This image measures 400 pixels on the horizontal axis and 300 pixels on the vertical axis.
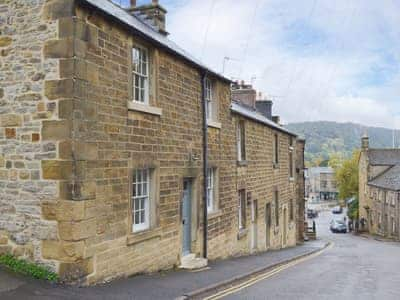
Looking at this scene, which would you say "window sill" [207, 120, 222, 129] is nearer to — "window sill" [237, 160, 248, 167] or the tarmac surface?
"window sill" [237, 160, 248, 167]

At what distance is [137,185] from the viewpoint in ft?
34.8

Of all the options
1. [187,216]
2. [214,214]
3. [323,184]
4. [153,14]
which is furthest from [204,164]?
[323,184]

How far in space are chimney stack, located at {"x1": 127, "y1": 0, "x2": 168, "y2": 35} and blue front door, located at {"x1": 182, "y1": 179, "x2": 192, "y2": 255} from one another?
502 centimetres

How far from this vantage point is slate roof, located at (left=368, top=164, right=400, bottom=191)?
1796 inches

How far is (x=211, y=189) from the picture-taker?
50.5ft

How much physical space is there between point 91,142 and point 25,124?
4.33 ft

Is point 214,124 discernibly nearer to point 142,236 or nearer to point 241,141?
point 241,141

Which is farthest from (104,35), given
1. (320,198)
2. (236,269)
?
(320,198)

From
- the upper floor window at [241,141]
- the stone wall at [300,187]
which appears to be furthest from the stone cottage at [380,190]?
the upper floor window at [241,141]

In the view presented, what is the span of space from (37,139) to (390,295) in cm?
801

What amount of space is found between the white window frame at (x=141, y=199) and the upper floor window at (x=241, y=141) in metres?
8.10

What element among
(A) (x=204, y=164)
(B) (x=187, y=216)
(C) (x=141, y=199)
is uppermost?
(A) (x=204, y=164)

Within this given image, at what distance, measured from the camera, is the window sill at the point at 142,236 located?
9.85m

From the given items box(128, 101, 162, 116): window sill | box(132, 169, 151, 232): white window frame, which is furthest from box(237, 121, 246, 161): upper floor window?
box(132, 169, 151, 232): white window frame
